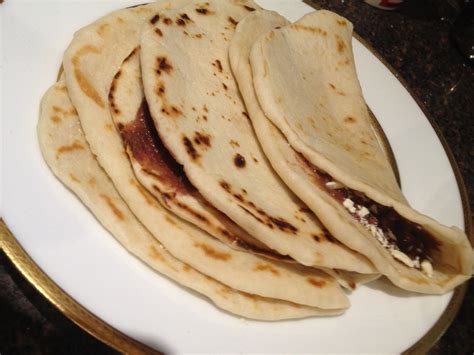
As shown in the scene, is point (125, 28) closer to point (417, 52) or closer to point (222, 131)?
point (222, 131)

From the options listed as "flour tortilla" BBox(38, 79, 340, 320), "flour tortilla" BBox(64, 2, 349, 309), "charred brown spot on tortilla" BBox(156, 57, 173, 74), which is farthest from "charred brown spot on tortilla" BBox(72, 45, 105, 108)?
"charred brown spot on tortilla" BBox(156, 57, 173, 74)

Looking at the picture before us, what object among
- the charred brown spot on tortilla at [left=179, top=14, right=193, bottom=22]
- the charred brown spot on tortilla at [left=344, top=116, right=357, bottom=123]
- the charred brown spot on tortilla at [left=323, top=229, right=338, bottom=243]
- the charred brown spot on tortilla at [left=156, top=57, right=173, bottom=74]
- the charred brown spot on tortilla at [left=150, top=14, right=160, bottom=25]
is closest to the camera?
the charred brown spot on tortilla at [left=323, top=229, right=338, bottom=243]

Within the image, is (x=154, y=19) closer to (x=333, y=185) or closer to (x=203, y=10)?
(x=203, y=10)

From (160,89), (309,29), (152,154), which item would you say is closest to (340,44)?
(309,29)

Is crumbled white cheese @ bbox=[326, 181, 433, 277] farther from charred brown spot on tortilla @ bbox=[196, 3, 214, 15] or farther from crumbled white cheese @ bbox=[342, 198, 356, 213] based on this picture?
charred brown spot on tortilla @ bbox=[196, 3, 214, 15]

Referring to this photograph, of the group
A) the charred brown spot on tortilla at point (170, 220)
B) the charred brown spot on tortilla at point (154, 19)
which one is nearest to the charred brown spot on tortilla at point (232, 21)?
the charred brown spot on tortilla at point (154, 19)

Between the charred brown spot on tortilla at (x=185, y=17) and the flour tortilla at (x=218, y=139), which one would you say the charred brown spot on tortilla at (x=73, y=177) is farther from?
the charred brown spot on tortilla at (x=185, y=17)
